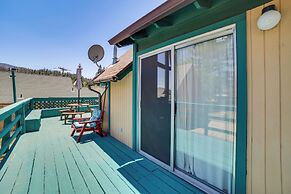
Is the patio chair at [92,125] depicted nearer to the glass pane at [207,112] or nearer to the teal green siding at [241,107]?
the glass pane at [207,112]

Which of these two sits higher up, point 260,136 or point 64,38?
point 64,38

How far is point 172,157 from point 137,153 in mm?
1177

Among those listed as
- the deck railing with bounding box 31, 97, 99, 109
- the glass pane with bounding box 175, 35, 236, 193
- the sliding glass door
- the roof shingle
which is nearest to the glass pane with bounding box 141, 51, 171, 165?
the sliding glass door

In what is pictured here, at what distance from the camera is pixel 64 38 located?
1093 centimetres

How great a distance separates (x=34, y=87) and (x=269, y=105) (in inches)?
652

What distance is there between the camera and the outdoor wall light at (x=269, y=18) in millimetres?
1482

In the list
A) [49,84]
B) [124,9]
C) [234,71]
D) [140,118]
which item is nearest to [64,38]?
[49,84]

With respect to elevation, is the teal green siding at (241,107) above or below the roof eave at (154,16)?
below

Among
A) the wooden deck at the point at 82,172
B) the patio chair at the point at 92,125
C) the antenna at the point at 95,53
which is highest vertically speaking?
the antenna at the point at 95,53

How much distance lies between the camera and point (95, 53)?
6.30 m

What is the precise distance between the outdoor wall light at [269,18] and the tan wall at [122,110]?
302 cm

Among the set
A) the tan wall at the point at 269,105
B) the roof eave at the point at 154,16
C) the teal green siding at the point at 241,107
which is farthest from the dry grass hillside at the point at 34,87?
the tan wall at the point at 269,105

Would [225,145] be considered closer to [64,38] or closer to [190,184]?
[190,184]

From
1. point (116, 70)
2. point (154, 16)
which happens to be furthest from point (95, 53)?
point (154, 16)
